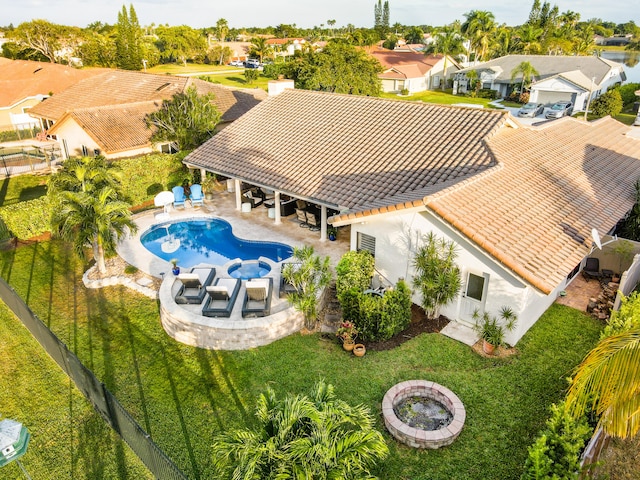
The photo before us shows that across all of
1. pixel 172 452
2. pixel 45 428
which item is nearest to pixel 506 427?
pixel 172 452

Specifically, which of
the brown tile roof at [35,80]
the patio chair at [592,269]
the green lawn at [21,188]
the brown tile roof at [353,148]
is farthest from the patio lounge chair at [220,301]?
the brown tile roof at [35,80]

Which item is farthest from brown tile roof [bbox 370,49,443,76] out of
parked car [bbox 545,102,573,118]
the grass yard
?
the grass yard

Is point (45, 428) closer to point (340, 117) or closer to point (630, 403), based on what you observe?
point (630, 403)

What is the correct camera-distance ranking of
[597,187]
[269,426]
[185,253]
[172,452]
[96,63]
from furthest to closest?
[96,63], [185,253], [597,187], [172,452], [269,426]

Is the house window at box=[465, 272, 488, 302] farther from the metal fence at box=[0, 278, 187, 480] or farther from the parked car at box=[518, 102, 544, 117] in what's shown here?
the parked car at box=[518, 102, 544, 117]

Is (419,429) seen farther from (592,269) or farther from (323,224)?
(592,269)

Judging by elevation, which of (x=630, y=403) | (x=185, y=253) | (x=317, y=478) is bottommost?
(x=185, y=253)

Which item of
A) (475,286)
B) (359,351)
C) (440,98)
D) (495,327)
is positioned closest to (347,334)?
(359,351)
